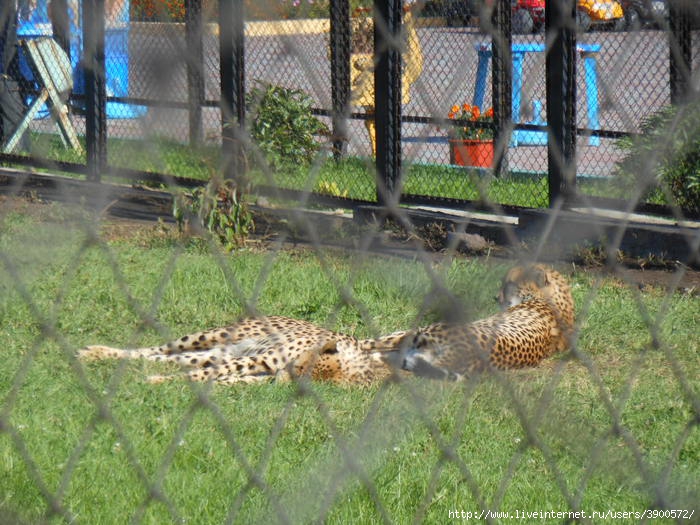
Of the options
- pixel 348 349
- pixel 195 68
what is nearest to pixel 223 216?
pixel 348 349

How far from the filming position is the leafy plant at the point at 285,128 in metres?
5.40

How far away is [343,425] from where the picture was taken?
4035 mm

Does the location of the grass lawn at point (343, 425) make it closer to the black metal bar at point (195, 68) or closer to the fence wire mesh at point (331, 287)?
the fence wire mesh at point (331, 287)

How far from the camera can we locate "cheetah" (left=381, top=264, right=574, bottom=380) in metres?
4.57

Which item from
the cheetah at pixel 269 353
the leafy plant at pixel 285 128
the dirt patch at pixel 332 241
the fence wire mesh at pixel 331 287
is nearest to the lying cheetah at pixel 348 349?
the cheetah at pixel 269 353

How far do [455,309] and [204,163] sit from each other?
52 centimetres

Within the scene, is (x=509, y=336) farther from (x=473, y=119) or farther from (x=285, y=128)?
(x=473, y=119)

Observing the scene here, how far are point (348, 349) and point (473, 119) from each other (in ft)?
10.6

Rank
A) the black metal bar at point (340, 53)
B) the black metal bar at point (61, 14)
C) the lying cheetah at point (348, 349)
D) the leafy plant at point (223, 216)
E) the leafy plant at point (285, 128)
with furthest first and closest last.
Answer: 1. the black metal bar at point (340, 53)
2. the leafy plant at point (223, 216)
3. the leafy plant at point (285, 128)
4. the lying cheetah at point (348, 349)
5. the black metal bar at point (61, 14)

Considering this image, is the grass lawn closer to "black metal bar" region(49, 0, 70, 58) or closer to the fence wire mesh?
the fence wire mesh

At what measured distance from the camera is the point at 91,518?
3.12 m

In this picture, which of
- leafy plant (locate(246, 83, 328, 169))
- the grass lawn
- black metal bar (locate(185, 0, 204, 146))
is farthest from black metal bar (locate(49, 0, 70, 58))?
leafy plant (locate(246, 83, 328, 169))

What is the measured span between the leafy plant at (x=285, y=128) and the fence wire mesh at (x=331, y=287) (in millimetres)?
38

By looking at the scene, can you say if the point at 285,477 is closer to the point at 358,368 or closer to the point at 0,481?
the point at 0,481
